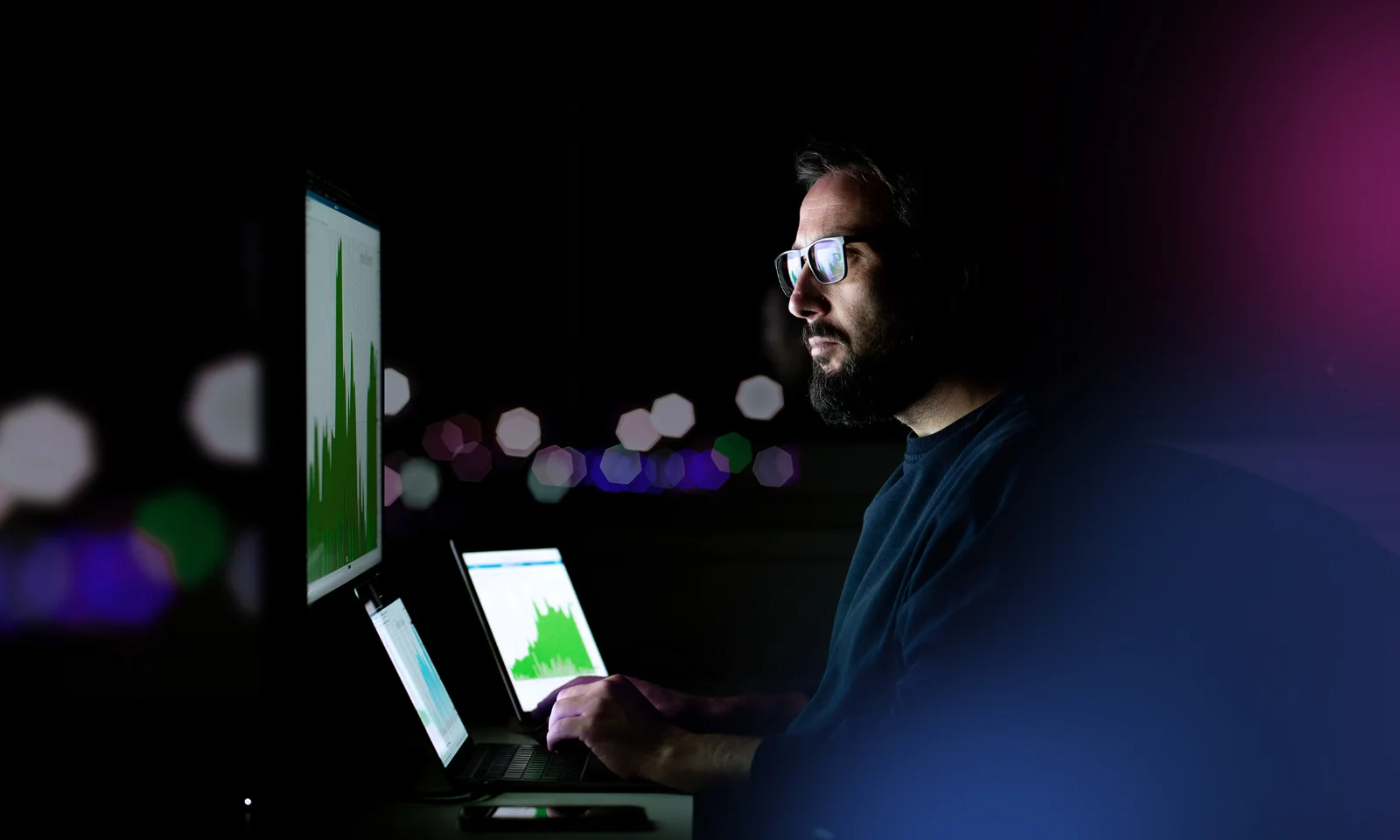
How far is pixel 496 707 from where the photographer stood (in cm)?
167

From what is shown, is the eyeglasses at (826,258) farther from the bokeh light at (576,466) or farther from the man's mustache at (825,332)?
the bokeh light at (576,466)

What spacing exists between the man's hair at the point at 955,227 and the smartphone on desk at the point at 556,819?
2.27ft

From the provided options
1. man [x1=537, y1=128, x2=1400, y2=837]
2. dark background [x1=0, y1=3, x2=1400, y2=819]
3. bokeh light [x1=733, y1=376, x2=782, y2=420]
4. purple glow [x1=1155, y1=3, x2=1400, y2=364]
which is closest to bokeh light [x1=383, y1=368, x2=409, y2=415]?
dark background [x1=0, y1=3, x2=1400, y2=819]

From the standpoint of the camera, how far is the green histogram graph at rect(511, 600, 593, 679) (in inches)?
62.2

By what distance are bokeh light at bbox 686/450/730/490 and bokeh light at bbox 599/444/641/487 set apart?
12cm

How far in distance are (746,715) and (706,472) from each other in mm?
840

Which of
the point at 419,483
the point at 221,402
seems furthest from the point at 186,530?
the point at 419,483

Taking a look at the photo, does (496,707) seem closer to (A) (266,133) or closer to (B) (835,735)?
(B) (835,735)

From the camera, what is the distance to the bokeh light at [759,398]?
2322mm

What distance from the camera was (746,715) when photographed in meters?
1.51

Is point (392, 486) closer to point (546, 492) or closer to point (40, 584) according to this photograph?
point (546, 492)

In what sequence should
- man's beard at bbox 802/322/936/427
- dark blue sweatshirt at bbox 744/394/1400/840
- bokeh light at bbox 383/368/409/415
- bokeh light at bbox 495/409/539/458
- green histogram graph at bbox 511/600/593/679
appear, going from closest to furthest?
dark blue sweatshirt at bbox 744/394/1400/840 < man's beard at bbox 802/322/936/427 < green histogram graph at bbox 511/600/593/679 < bokeh light at bbox 383/368/409/415 < bokeh light at bbox 495/409/539/458

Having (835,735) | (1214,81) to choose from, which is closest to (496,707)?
(835,735)

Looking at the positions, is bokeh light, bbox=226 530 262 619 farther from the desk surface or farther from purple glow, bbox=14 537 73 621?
the desk surface
